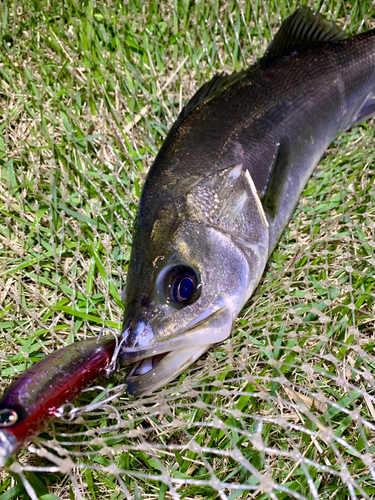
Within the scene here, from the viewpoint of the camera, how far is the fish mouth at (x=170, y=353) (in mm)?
Result: 2225

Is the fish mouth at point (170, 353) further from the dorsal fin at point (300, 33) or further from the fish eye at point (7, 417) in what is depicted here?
the dorsal fin at point (300, 33)

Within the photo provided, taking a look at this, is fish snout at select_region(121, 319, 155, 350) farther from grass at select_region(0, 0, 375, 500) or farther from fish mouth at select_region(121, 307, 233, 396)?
grass at select_region(0, 0, 375, 500)

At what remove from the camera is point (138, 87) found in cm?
371

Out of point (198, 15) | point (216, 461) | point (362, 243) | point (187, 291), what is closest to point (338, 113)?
point (362, 243)

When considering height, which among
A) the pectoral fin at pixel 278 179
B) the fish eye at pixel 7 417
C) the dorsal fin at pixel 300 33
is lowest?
the pectoral fin at pixel 278 179

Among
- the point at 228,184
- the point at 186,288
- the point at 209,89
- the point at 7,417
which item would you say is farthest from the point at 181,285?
the point at 209,89

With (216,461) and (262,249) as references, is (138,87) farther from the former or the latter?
(216,461)

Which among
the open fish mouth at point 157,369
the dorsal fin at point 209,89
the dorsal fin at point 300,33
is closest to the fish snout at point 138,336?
the open fish mouth at point 157,369

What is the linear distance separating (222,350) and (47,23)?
2904 millimetres

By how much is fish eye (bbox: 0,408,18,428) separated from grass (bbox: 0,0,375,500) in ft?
0.65

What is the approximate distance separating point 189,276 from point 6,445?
107 cm

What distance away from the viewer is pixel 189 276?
2340mm

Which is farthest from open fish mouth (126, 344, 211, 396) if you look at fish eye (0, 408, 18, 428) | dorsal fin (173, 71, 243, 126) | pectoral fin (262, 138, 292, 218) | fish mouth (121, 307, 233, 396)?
dorsal fin (173, 71, 243, 126)

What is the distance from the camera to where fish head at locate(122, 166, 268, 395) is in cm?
225
